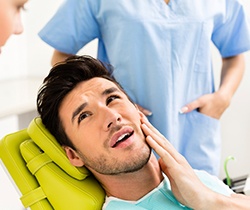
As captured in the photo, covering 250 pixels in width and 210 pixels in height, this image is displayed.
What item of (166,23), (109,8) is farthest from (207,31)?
(109,8)

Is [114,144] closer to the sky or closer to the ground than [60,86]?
closer to the ground

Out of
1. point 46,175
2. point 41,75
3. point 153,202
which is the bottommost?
point 41,75

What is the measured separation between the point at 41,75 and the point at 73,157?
1.45m

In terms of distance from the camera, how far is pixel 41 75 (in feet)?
9.00

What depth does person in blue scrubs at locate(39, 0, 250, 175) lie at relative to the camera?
5.09 ft

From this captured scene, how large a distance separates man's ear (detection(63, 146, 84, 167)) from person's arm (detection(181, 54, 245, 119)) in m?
0.46

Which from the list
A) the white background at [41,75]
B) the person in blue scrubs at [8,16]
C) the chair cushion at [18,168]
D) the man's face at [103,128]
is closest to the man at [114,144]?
the man's face at [103,128]

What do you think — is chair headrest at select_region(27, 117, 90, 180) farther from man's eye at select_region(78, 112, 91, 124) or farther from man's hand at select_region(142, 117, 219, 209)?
man's hand at select_region(142, 117, 219, 209)

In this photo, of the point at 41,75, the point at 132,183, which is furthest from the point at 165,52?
the point at 41,75

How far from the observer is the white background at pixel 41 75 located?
94.0 inches

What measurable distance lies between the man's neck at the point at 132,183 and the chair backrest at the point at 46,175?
0.17 feet

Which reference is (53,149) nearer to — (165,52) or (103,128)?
(103,128)

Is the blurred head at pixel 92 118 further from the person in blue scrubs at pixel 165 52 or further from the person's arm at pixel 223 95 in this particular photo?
the person's arm at pixel 223 95

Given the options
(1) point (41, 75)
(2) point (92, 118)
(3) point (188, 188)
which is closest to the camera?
(3) point (188, 188)
